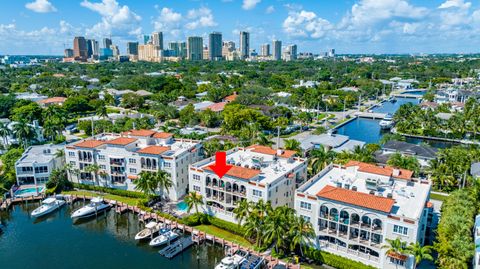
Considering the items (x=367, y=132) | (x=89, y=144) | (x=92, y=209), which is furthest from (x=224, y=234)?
(x=367, y=132)

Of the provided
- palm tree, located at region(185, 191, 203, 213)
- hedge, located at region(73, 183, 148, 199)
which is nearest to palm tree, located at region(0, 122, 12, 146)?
hedge, located at region(73, 183, 148, 199)

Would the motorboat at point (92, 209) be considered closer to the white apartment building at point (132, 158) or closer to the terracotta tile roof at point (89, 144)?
the white apartment building at point (132, 158)

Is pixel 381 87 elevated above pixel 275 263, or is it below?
above

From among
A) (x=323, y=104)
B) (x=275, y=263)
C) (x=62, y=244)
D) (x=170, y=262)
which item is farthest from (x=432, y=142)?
(x=62, y=244)

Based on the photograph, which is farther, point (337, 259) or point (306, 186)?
point (306, 186)

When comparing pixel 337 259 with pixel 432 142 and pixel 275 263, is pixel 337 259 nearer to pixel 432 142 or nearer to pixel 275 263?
pixel 275 263

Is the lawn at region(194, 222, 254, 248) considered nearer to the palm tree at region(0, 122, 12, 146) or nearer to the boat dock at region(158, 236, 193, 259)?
the boat dock at region(158, 236, 193, 259)
